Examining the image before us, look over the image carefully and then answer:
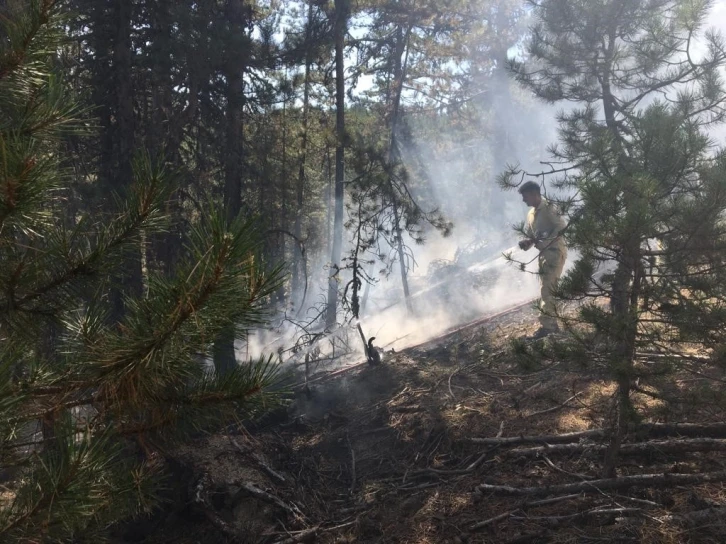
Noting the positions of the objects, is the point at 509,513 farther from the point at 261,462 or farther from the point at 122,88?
the point at 122,88

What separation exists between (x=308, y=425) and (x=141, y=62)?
656 centimetres

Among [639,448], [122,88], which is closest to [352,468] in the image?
[639,448]

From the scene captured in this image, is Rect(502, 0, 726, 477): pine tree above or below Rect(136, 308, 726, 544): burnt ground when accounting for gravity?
above

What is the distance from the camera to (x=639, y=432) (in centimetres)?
441

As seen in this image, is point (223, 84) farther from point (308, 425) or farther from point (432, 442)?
point (432, 442)

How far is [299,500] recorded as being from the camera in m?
5.31

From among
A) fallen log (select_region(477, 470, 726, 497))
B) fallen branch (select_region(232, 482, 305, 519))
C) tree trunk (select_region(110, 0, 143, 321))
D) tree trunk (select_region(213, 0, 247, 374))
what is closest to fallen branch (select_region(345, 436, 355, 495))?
fallen branch (select_region(232, 482, 305, 519))

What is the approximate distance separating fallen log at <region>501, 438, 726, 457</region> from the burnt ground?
0.12 ft

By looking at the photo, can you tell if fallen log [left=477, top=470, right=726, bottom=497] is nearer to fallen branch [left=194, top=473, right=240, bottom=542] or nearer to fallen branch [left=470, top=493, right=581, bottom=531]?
fallen branch [left=470, top=493, right=581, bottom=531]

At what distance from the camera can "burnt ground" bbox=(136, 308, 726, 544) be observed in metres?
3.93

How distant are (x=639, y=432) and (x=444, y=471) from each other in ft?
5.47

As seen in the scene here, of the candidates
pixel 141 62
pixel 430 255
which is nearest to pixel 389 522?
pixel 141 62

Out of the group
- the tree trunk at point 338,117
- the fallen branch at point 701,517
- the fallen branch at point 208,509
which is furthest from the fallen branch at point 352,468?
the tree trunk at point 338,117

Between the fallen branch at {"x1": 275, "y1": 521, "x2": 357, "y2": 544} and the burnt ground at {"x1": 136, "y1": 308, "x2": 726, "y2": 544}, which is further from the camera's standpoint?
the fallen branch at {"x1": 275, "y1": 521, "x2": 357, "y2": 544}
